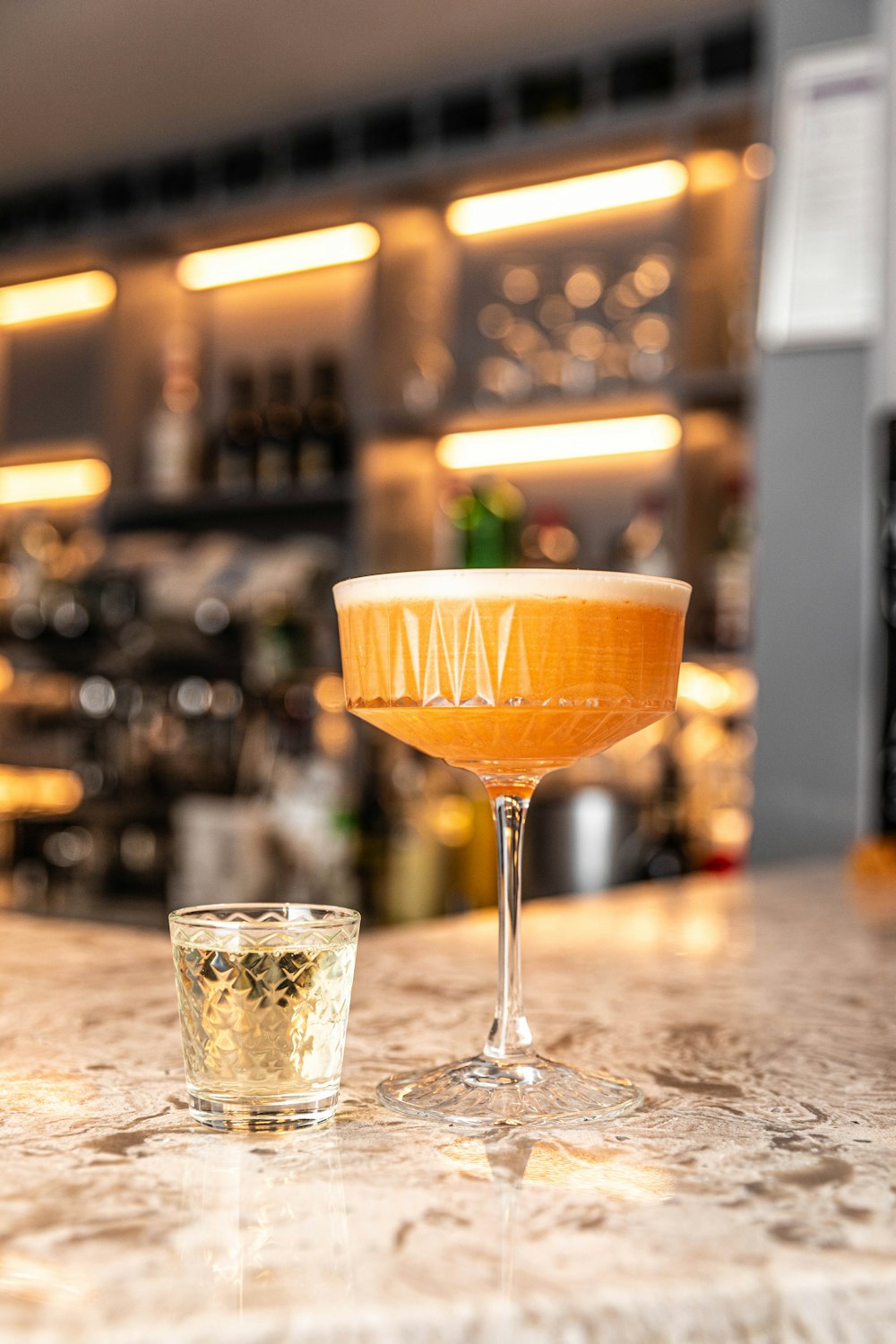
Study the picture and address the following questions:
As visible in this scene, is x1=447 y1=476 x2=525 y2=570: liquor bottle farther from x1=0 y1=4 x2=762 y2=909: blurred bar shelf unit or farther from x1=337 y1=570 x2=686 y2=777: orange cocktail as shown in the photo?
x1=337 y1=570 x2=686 y2=777: orange cocktail

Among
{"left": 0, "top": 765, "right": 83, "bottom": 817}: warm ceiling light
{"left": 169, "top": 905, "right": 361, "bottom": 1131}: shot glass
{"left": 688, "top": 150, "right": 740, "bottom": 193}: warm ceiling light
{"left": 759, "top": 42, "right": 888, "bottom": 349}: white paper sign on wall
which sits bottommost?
{"left": 0, "top": 765, "right": 83, "bottom": 817}: warm ceiling light

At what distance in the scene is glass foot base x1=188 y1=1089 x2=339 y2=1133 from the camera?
0.51 metres

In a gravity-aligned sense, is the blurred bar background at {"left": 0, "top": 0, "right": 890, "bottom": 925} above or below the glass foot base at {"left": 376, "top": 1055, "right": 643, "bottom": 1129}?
above

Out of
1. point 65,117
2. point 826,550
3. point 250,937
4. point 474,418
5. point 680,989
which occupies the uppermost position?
point 65,117

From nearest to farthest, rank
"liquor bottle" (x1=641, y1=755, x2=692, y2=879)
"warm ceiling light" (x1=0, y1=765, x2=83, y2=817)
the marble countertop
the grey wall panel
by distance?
the marble countertop
the grey wall panel
"liquor bottle" (x1=641, y1=755, x2=692, y2=879)
"warm ceiling light" (x1=0, y1=765, x2=83, y2=817)

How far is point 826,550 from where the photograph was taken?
199 centimetres

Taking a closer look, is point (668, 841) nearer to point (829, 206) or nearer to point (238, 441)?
point (829, 206)

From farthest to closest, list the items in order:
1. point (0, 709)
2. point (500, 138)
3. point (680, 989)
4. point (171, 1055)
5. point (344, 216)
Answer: point (0, 709), point (344, 216), point (500, 138), point (680, 989), point (171, 1055)

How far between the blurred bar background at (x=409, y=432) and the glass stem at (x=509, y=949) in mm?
1417

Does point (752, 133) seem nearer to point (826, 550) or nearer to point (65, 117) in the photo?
point (826, 550)

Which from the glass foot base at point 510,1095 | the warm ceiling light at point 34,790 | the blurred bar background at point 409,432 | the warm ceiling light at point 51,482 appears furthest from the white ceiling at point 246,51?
the glass foot base at point 510,1095

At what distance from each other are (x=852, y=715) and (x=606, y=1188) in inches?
63.0

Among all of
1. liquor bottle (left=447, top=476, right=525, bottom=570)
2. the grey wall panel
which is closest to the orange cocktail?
the grey wall panel

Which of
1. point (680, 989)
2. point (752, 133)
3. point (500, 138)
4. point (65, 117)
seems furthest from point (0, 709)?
point (680, 989)
